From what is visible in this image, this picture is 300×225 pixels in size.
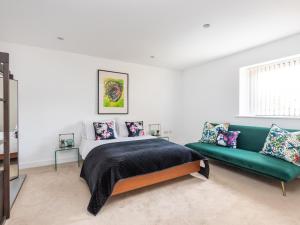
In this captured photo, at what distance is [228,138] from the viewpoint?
11.2ft

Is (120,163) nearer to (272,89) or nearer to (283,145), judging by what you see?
(283,145)

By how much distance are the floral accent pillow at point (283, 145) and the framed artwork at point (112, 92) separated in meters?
3.12

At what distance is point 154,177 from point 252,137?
2.13m

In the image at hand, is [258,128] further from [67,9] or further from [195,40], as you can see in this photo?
[67,9]

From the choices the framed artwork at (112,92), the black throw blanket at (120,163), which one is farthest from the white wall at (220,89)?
the framed artwork at (112,92)

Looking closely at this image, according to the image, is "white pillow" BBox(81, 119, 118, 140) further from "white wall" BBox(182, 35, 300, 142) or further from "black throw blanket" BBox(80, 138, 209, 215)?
"white wall" BBox(182, 35, 300, 142)

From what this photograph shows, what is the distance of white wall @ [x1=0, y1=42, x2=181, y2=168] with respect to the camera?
327cm

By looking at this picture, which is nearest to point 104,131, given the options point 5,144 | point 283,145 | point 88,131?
point 88,131

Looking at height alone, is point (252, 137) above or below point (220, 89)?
below

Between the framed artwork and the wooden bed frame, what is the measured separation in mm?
2198

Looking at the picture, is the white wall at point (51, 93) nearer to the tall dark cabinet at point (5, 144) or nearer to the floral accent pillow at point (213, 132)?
the tall dark cabinet at point (5, 144)

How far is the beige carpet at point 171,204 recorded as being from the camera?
5.82 feet

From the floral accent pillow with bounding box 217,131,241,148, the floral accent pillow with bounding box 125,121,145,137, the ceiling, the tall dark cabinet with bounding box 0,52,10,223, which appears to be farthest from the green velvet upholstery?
the tall dark cabinet with bounding box 0,52,10,223

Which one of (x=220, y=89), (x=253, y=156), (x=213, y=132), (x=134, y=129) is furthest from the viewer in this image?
(x=220, y=89)
